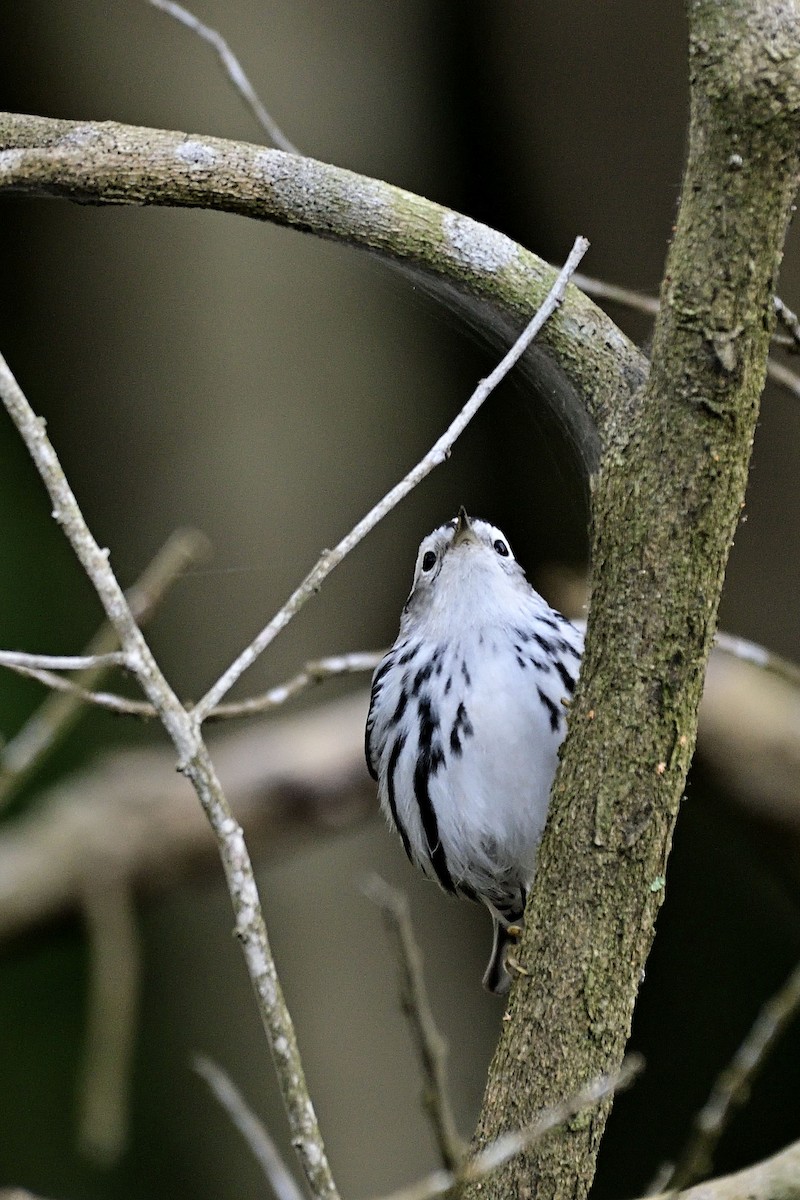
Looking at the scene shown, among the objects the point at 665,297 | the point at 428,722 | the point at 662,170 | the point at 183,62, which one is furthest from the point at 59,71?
the point at 665,297

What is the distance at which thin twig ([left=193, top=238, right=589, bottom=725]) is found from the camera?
1.64m

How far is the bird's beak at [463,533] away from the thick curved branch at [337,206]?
57cm

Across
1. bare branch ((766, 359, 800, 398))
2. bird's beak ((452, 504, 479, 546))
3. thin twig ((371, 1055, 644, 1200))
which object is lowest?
thin twig ((371, 1055, 644, 1200))

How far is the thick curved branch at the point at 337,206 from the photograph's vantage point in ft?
5.63

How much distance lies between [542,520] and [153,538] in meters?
1.78

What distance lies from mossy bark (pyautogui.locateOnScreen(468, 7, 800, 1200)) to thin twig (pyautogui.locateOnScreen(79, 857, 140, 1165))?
188cm

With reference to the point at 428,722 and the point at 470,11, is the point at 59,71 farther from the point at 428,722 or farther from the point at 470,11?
the point at 428,722

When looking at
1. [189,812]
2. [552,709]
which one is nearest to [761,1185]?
[552,709]

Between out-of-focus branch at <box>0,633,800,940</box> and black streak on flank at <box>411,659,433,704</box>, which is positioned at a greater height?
black streak on flank at <box>411,659,433,704</box>

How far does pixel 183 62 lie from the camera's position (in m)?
5.93

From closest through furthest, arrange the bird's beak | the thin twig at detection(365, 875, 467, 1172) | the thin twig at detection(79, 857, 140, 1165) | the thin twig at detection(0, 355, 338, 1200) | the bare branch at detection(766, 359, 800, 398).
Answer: the thin twig at detection(365, 875, 467, 1172) → the thin twig at detection(0, 355, 338, 1200) → the bird's beak → the bare branch at detection(766, 359, 800, 398) → the thin twig at detection(79, 857, 140, 1165)

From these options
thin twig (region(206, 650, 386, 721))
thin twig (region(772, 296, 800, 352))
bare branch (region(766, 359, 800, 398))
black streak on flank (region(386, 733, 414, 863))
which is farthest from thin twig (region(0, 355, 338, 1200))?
bare branch (region(766, 359, 800, 398))

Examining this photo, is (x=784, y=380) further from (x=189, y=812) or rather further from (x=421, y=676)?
(x=189, y=812)

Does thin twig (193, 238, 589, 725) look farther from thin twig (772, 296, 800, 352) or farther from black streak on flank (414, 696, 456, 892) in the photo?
black streak on flank (414, 696, 456, 892)
